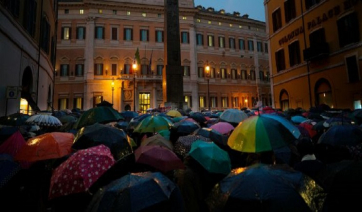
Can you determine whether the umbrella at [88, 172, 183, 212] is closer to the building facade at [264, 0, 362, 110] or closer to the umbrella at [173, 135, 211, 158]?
the umbrella at [173, 135, 211, 158]

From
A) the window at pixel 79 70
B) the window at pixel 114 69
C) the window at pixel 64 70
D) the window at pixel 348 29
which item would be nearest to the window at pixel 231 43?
the window at pixel 114 69

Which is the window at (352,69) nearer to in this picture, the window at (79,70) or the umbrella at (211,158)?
the umbrella at (211,158)

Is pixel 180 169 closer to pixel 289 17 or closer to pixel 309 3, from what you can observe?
pixel 309 3

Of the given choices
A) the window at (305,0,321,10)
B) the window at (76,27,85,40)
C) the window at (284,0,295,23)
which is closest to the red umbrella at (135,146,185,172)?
the window at (305,0,321,10)

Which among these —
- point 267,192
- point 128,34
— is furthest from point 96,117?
point 128,34

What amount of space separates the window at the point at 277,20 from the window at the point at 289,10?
88cm

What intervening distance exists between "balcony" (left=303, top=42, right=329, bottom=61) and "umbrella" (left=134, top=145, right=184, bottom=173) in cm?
1520

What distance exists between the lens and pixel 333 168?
207 cm

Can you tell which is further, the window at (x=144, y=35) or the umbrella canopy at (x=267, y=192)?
the window at (x=144, y=35)

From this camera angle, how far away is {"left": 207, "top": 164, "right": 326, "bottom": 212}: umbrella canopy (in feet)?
4.70

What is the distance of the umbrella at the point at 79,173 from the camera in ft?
7.37

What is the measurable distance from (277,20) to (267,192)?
68.5 ft

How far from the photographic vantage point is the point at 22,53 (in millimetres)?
11484

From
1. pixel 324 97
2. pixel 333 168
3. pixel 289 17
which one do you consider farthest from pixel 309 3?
pixel 333 168
